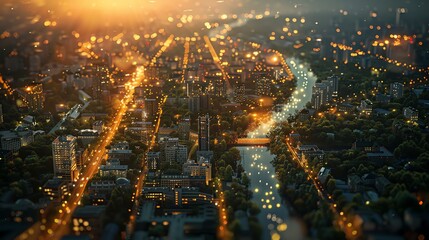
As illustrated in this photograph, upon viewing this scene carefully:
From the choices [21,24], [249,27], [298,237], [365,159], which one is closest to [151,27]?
[249,27]

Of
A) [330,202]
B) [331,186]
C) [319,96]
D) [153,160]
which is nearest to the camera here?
[330,202]

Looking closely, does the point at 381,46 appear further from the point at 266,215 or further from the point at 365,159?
the point at 266,215

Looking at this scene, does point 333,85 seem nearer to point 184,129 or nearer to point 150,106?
point 150,106

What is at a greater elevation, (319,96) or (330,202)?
(330,202)

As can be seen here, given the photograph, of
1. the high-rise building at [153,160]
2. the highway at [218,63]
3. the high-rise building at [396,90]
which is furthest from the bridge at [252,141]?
the high-rise building at [396,90]

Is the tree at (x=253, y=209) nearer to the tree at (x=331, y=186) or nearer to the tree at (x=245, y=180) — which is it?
the tree at (x=245, y=180)

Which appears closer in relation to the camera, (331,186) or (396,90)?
(331,186)

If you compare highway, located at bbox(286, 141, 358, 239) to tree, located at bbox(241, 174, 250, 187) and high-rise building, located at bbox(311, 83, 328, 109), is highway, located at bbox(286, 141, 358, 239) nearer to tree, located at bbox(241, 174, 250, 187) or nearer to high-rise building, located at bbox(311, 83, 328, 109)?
tree, located at bbox(241, 174, 250, 187)

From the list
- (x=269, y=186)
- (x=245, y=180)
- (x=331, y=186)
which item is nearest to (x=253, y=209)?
(x=269, y=186)
